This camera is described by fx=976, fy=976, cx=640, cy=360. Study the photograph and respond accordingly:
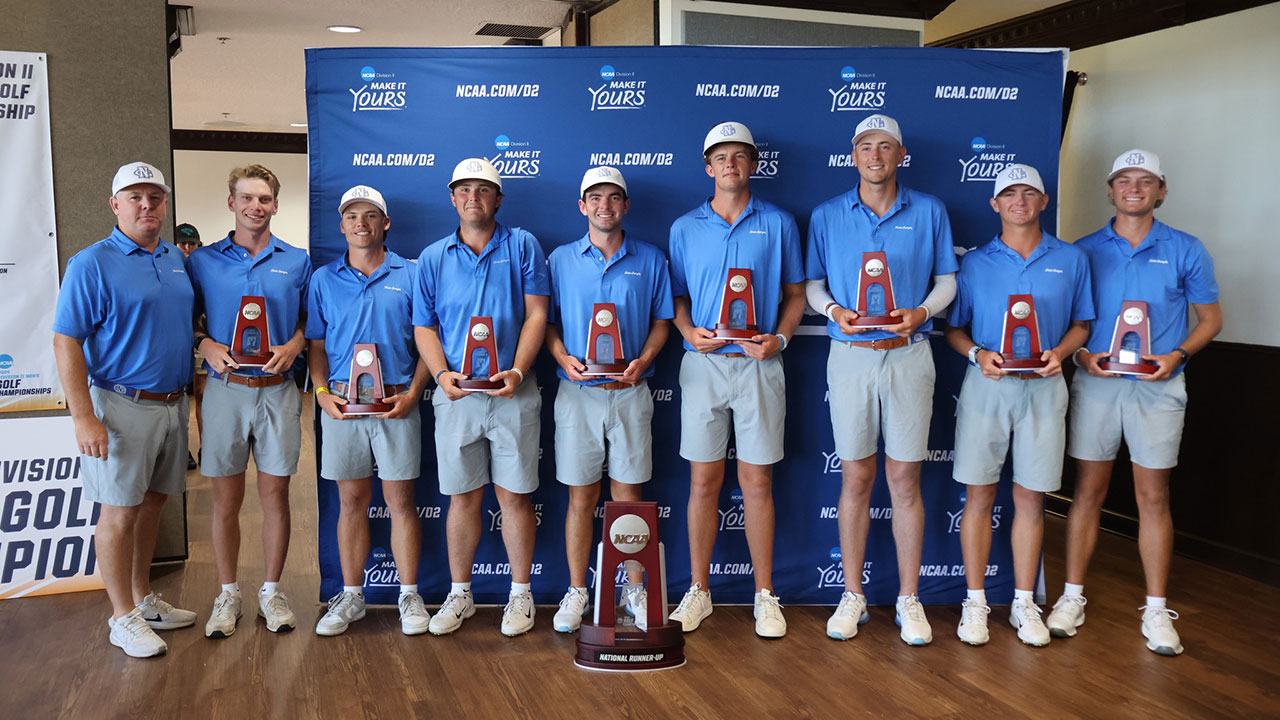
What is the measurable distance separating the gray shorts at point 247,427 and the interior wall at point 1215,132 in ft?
14.6

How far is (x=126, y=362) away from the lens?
3525 millimetres

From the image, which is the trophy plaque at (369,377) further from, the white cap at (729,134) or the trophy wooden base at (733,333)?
the white cap at (729,134)

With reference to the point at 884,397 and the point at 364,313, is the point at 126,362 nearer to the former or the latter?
the point at 364,313

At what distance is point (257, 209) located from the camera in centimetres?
367

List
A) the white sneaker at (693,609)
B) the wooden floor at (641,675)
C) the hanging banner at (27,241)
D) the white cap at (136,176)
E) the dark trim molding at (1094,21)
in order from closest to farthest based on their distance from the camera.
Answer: the wooden floor at (641,675) < the white cap at (136,176) < the white sneaker at (693,609) < the hanging banner at (27,241) < the dark trim molding at (1094,21)

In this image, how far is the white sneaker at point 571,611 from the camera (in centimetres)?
381

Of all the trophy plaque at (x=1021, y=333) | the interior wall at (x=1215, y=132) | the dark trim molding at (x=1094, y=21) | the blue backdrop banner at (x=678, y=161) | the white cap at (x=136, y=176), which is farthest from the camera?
the dark trim molding at (x=1094, y=21)

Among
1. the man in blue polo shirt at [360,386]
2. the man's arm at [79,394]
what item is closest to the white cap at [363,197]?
the man in blue polo shirt at [360,386]

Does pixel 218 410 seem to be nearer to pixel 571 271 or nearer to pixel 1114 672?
pixel 571 271

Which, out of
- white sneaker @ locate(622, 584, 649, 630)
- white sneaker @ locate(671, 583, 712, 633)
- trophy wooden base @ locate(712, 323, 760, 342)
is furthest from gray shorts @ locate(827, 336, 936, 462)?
white sneaker @ locate(622, 584, 649, 630)

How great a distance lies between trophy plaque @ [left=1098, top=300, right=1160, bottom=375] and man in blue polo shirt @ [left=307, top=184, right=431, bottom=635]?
8.62ft

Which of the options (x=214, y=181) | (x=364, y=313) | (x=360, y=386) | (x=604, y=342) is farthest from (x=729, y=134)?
(x=214, y=181)

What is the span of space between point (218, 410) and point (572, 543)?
1.44 m

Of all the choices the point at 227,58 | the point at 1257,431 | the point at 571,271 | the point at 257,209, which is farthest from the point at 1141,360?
the point at 227,58
